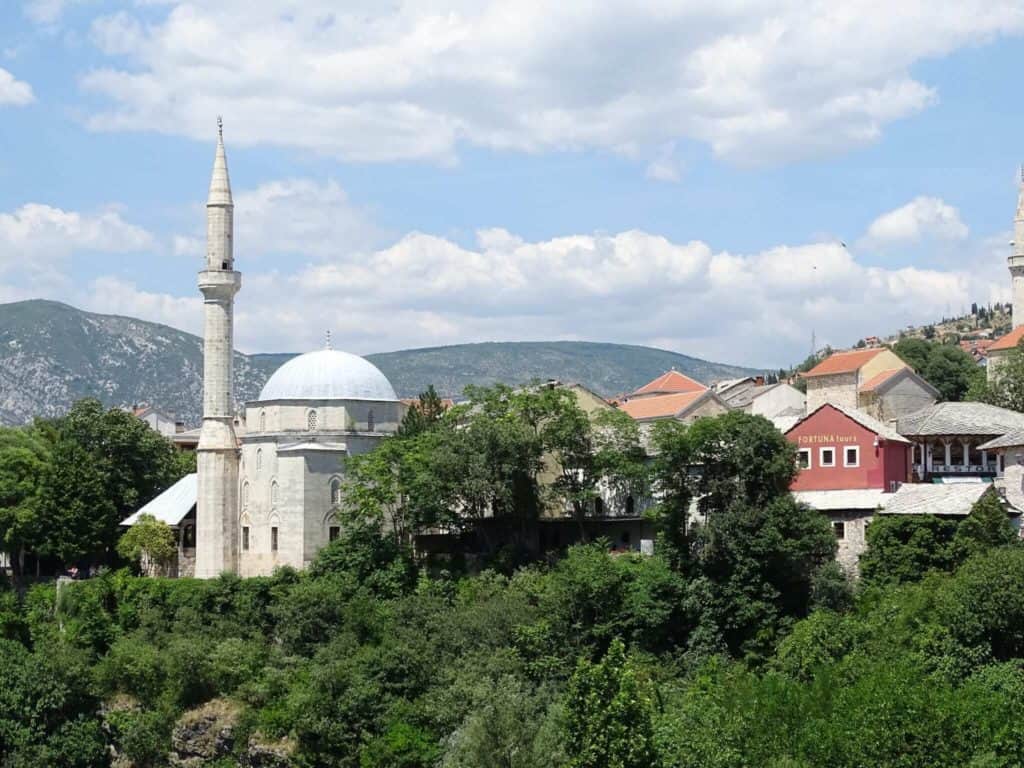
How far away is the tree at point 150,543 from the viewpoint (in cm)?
6028

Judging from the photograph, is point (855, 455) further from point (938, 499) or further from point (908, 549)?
point (908, 549)

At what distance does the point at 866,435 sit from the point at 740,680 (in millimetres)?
11798

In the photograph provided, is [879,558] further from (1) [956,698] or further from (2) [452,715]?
(2) [452,715]

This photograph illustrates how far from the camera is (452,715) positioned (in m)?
44.8

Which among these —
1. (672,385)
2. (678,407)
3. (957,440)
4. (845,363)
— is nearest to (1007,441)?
(957,440)

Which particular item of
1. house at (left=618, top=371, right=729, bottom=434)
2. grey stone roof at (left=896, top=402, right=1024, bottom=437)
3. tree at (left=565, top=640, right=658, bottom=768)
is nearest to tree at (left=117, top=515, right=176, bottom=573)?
house at (left=618, top=371, right=729, bottom=434)

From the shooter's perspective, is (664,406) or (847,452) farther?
(664,406)

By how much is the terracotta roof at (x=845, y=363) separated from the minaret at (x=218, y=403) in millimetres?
23661

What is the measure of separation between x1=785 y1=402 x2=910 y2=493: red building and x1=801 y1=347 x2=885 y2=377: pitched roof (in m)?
8.94

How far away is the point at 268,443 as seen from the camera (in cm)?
5812

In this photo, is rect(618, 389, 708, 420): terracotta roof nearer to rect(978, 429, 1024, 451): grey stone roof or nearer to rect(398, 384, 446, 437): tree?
rect(398, 384, 446, 437): tree

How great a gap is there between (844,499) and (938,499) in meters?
3.62

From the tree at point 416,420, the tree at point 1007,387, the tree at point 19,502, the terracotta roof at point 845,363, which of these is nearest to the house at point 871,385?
the terracotta roof at point 845,363

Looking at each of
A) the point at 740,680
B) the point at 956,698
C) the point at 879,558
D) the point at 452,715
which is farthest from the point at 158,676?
the point at 956,698
